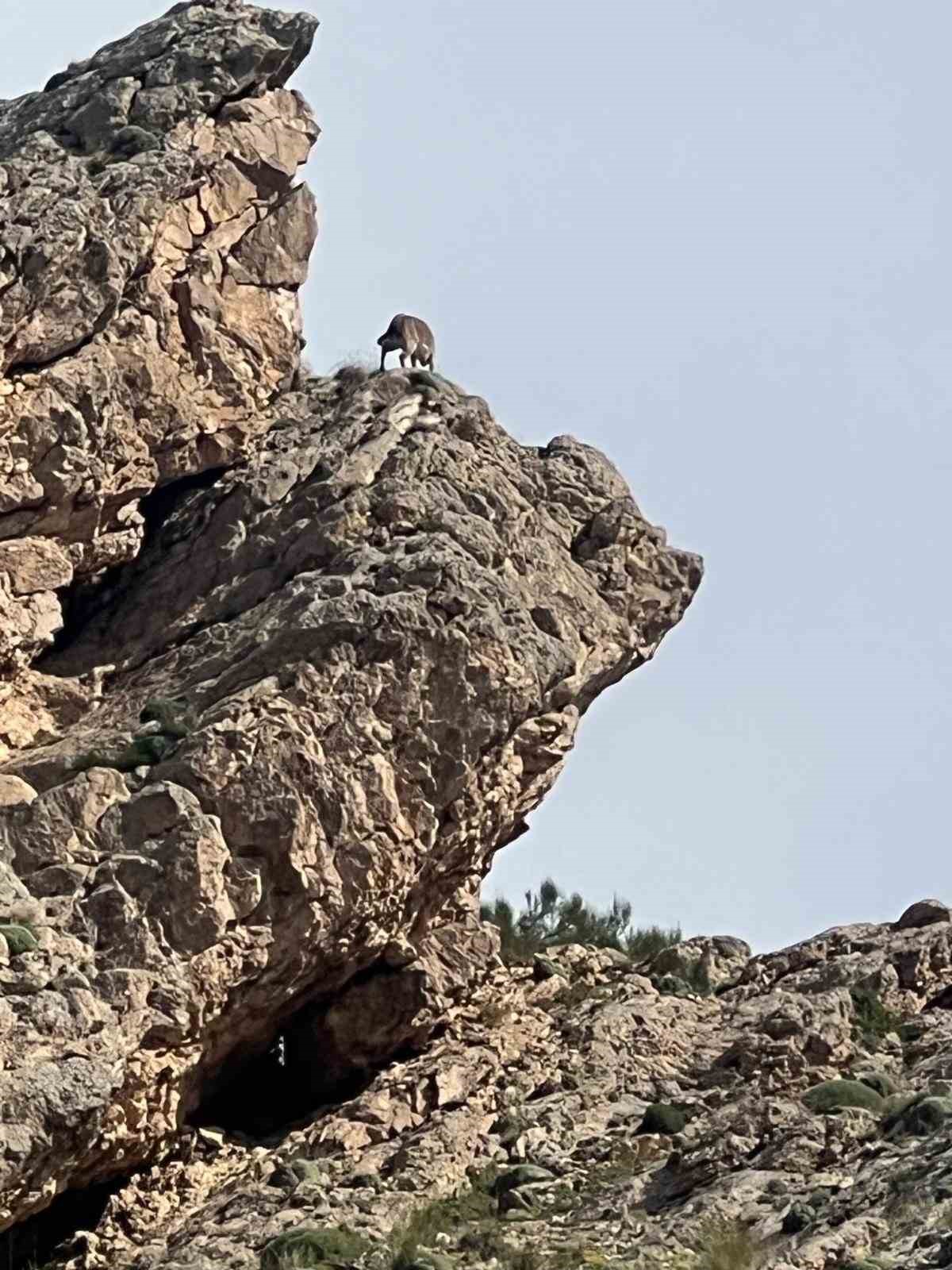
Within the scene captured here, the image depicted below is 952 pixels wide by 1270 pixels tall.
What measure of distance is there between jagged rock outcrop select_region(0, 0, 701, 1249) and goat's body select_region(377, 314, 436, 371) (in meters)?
1.14

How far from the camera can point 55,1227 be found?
30.2m

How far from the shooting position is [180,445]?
1415 inches

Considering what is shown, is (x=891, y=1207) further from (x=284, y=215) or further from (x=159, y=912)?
(x=284, y=215)

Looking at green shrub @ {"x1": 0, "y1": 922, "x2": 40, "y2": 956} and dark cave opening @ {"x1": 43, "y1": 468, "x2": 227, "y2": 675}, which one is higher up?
dark cave opening @ {"x1": 43, "y1": 468, "x2": 227, "y2": 675}

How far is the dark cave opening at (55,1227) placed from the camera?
2939 centimetres

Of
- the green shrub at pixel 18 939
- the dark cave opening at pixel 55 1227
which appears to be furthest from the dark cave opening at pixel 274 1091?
the green shrub at pixel 18 939

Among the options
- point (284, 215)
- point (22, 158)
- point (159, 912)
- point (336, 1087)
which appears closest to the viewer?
point (159, 912)

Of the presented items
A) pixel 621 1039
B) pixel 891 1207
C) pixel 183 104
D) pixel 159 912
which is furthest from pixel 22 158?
pixel 891 1207

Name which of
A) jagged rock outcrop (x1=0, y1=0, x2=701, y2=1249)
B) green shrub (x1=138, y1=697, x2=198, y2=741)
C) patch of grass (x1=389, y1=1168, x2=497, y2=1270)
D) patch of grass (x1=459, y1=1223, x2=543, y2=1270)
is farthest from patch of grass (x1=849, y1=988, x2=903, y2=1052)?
green shrub (x1=138, y1=697, x2=198, y2=741)

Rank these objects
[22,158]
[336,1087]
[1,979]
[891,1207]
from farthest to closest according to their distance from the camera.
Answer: [22,158], [336,1087], [1,979], [891,1207]

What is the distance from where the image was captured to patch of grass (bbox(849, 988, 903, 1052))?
107 feet

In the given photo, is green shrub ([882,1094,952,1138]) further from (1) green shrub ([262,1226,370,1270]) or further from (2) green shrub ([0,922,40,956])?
(2) green shrub ([0,922,40,956])

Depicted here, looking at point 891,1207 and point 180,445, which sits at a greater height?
point 180,445

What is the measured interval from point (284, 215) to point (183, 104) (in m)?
2.14
